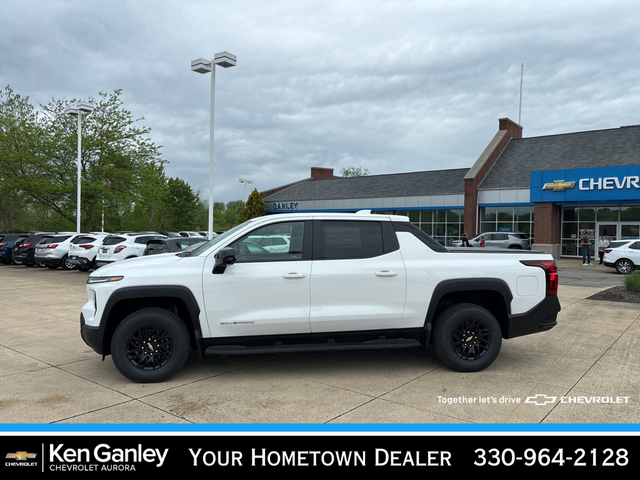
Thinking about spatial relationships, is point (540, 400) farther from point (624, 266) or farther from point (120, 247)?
point (624, 266)

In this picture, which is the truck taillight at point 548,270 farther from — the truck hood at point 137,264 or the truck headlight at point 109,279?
the truck headlight at point 109,279

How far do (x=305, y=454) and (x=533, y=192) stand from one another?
93.0 ft

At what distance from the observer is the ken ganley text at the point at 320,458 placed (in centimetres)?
336

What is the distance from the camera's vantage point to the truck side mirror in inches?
190

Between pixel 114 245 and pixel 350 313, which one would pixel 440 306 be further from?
pixel 114 245

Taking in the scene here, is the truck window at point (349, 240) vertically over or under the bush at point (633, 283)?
over

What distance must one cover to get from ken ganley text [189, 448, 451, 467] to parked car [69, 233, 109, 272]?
642 inches

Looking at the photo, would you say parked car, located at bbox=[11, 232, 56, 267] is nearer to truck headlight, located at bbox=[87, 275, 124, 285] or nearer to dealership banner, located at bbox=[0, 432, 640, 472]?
truck headlight, located at bbox=[87, 275, 124, 285]

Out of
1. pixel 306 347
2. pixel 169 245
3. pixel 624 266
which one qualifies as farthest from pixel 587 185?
pixel 306 347

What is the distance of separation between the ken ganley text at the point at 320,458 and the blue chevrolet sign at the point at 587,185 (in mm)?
26943

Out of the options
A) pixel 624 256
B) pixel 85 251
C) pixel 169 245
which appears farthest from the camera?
pixel 624 256

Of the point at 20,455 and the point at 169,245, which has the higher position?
the point at 169,245

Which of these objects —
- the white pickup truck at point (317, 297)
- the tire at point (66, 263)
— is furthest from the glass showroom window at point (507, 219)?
the white pickup truck at point (317, 297)

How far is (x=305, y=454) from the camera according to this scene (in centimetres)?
344
